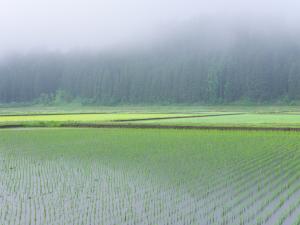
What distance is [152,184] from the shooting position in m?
11.2

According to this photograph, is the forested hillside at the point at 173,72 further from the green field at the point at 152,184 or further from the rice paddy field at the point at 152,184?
the rice paddy field at the point at 152,184

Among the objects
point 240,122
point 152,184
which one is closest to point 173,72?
point 240,122

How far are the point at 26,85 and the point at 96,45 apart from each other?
33.5 metres

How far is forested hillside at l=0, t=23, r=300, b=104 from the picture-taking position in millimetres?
104062

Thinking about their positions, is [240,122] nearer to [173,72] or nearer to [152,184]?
[152,184]

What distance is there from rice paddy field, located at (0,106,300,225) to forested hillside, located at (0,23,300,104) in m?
83.9

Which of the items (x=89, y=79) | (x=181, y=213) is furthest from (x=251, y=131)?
(x=89, y=79)

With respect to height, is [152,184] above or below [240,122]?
above

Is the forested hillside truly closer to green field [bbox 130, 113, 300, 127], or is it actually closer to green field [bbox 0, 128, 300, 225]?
green field [bbox 130, 113, 300, 127]

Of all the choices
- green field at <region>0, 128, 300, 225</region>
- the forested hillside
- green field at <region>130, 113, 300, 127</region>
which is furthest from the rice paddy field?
the forested hillside

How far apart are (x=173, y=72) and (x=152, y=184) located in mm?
108866

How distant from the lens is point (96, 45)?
156 m

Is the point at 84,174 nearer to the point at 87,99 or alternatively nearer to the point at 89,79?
the point at 87,99

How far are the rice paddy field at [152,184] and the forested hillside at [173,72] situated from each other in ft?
275
